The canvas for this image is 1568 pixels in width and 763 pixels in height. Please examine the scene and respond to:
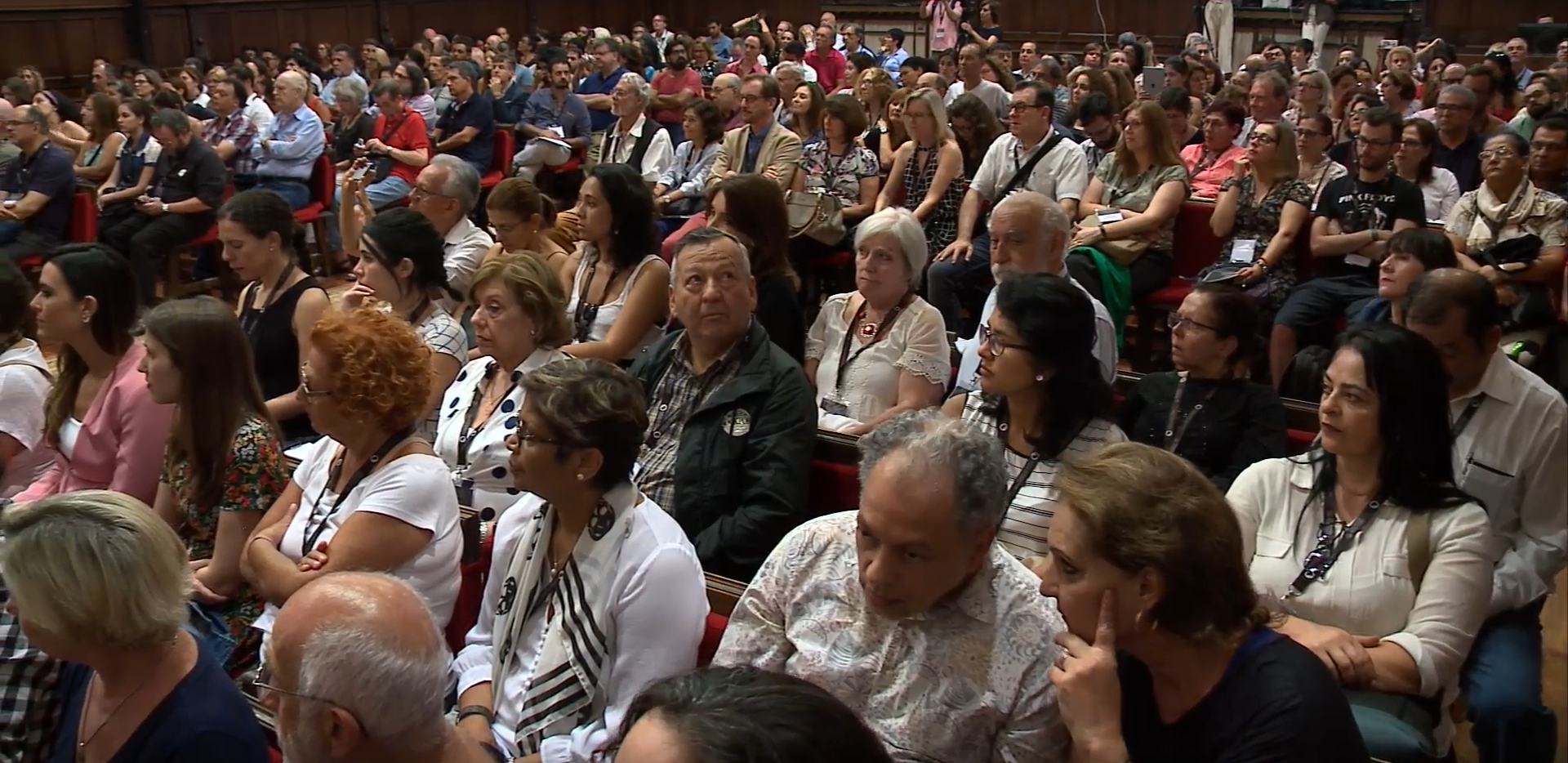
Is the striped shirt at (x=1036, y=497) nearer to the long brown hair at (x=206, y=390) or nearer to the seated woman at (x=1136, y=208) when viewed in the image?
the long brown hair at (x=206, y=390)

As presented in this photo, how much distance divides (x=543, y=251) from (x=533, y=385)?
2631 mm

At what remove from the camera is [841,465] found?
2836 mm

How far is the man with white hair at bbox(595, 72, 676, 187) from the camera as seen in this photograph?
271 inches

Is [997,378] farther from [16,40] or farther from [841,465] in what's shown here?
[16,40]

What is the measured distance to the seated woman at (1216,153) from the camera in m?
5.64

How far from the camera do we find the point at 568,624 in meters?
2.09

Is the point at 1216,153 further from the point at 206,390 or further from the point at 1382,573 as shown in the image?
the point at 206,390

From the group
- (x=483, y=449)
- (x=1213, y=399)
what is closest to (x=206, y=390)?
(x=483, y=449)

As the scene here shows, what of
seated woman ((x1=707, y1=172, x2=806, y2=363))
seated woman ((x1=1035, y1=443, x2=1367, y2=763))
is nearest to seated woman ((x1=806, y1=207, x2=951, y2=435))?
seated woman ((x1=707, y1=172, x2=806, y2=363))

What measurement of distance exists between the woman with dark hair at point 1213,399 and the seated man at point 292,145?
5.96 m

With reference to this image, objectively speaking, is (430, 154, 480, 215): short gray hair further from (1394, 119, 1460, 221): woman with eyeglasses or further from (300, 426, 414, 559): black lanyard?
(1394, 119, 1460, 221): woman with eyeglasses

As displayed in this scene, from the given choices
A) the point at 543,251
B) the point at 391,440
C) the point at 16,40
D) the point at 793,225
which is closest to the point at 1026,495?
the point at 391,440

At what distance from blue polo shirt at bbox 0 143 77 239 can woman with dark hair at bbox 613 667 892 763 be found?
21.1 ft

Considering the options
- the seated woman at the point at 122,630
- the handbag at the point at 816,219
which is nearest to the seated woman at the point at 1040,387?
the seated woman at the point at 122,630
